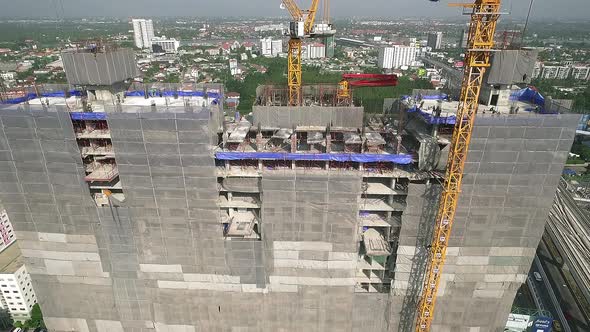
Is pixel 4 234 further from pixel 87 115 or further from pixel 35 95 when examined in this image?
pixel 87 115

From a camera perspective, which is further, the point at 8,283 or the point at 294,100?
the point at 8,283

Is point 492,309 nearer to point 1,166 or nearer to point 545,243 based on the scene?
point 545,243

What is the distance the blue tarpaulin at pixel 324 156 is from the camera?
68.1 ft

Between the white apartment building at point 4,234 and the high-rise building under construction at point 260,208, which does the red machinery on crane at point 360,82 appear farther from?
the white apartment building at point 4,234

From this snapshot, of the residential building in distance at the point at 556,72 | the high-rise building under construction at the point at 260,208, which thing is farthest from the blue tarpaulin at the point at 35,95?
the residential building in distance at the point at 556,72

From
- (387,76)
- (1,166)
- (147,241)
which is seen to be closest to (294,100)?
(387,76)

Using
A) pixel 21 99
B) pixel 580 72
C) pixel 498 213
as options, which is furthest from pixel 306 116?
pixel 580 72

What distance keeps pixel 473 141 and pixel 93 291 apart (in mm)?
28834

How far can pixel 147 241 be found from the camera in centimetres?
2347

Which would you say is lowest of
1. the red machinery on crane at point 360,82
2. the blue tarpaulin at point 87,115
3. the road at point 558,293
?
the road at point 558,293

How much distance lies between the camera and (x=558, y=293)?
3797cm

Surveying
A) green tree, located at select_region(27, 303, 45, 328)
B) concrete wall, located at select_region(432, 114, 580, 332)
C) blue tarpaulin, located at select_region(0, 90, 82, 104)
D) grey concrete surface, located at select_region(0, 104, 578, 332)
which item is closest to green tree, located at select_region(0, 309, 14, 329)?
green tree, located at select_region(27, 303, 45, 328)

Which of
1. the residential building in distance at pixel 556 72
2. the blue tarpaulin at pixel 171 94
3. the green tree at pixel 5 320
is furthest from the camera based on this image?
the residential building in distance at pixel 556 72

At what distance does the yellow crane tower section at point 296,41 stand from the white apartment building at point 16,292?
37079 millimetres
